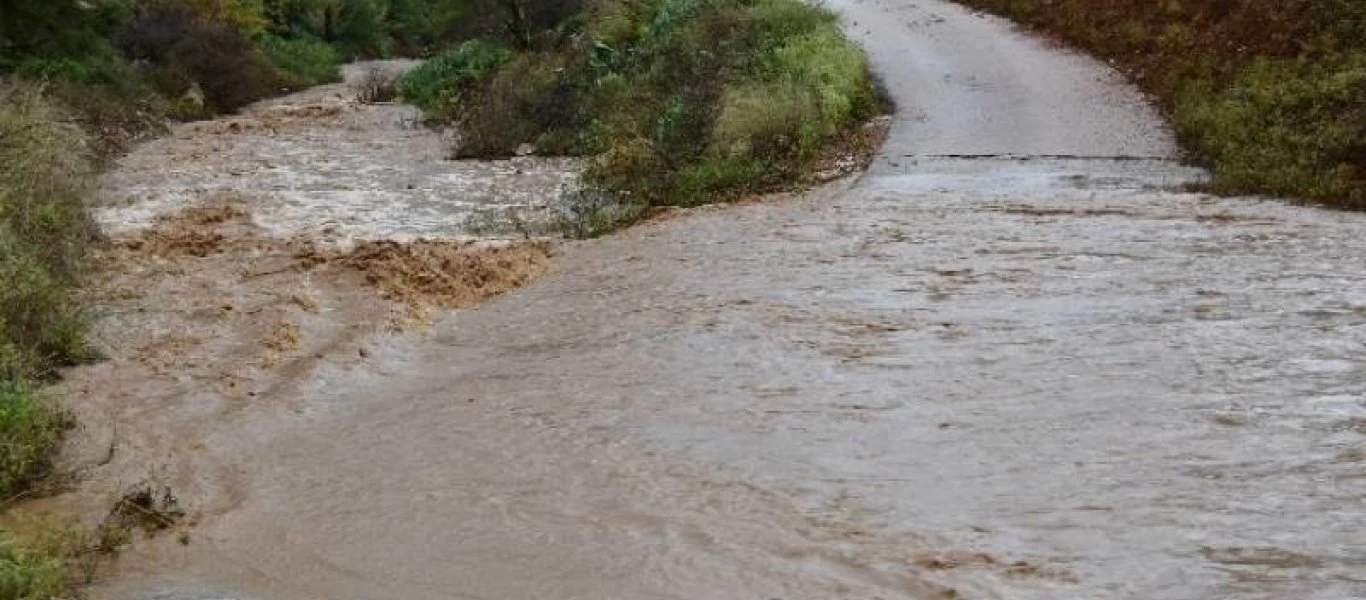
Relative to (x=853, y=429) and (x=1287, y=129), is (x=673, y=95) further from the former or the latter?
(x=853, y=429)

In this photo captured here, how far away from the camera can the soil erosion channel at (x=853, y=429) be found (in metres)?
6.50

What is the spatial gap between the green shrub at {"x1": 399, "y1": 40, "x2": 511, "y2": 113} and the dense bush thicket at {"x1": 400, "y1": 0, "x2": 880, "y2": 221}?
0.08 meters

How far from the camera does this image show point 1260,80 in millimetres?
16578

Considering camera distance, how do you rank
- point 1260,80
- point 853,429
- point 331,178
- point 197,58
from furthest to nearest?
point 197,58 < point 331,178 < point 1260,80 < point 853,429

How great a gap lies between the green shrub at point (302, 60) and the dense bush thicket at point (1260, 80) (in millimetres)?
27036

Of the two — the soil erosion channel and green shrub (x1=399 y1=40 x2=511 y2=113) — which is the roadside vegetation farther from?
green shrub (x1=399 y1=40 x2=511 y2=113)

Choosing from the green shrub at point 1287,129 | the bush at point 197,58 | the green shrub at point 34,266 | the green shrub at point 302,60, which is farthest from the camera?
the green shrub at point 302,60

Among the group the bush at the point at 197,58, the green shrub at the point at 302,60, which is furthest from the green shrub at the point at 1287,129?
the green shrub at the point at 302,60

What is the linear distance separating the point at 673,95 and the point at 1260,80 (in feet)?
29.4

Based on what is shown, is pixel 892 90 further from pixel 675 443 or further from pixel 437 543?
pixel 437 543

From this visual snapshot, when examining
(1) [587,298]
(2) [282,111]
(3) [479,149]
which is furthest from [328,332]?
(2) [282,111]

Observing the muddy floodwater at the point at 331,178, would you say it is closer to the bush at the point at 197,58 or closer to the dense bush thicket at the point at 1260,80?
the bush at the point at 197,58

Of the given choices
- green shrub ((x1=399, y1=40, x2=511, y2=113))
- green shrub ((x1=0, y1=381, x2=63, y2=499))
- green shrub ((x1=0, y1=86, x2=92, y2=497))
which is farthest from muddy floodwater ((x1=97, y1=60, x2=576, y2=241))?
green shrub ((x1=0, y1=381, x2=63, y2=499))

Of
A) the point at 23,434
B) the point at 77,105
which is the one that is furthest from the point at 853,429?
the point at 77,105
